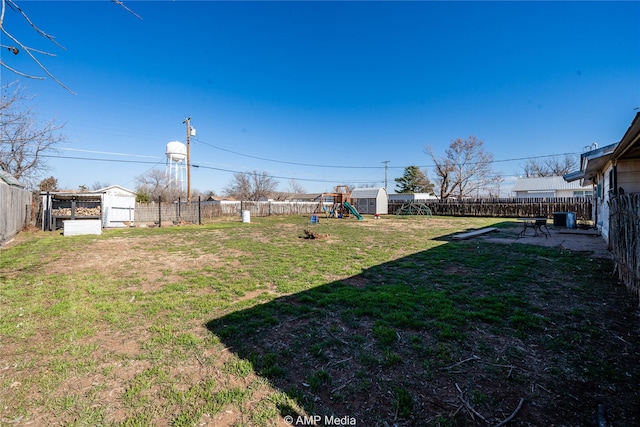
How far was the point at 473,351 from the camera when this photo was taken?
2.67 m

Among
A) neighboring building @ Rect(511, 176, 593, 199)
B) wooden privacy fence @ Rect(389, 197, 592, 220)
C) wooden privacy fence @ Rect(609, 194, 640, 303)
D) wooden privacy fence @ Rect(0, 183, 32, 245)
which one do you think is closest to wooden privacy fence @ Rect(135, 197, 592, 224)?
wooden privacy fence @ Rect(389, 197, 592, 220)

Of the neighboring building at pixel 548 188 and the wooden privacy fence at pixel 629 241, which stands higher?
the neighboring building at pixel 548 188

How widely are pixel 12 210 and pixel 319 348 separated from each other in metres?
13.0

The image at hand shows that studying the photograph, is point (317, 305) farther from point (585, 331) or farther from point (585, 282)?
point (585, 282)

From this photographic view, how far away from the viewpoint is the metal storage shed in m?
30.9

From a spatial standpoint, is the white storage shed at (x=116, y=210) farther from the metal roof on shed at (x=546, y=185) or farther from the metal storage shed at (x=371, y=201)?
the metal roof on shed at (x=546, y=185)

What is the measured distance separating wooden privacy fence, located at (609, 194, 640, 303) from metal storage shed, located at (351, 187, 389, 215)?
25739 millimetres

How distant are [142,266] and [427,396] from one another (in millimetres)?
6263

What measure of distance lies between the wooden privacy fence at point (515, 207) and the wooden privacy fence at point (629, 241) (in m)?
19.2

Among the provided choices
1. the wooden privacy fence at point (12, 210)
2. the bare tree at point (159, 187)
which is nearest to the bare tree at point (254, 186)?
the bare tree at point (159, 187)

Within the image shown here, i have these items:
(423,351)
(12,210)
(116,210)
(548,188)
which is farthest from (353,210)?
(548,188)

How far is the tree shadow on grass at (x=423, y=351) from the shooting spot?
197 centimetres

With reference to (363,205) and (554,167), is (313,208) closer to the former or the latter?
(363,205)

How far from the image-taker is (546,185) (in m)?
31.1
